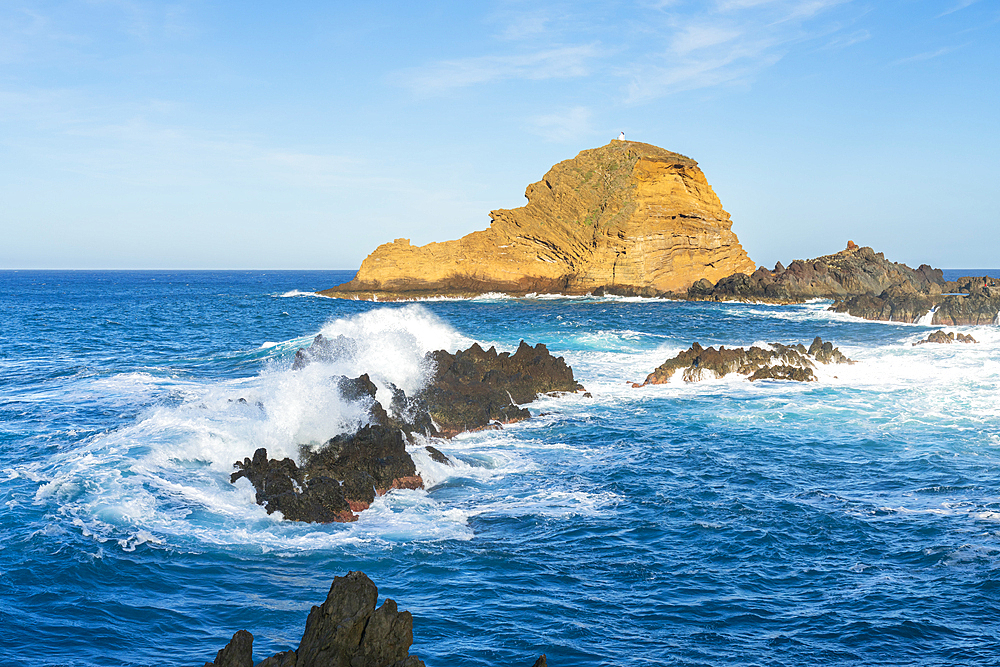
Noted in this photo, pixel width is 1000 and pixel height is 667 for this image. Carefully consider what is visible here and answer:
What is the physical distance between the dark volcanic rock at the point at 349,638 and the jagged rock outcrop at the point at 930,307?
4187cm

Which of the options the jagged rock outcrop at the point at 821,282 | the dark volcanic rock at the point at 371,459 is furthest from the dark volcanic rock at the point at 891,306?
the dark volcanic rock at the point at 371,459

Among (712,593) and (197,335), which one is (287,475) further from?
(197,335)

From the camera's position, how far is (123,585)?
849cm

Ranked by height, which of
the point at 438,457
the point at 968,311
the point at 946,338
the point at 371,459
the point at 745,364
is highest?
the point at 968,311

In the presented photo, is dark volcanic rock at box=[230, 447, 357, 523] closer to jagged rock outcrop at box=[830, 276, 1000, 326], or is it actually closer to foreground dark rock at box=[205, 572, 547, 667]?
foreground dark rock at box=[205, 572, 547, 667]

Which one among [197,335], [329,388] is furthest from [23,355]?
[329,388]


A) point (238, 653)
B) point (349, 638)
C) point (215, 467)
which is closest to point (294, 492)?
point (215, 467)

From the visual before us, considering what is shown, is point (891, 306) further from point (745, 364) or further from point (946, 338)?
point (745, 364)

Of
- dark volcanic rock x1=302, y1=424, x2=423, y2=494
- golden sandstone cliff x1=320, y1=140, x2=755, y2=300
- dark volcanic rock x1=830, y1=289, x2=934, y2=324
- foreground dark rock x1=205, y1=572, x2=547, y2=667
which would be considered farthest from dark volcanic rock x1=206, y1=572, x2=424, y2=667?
golden sandstone cliff x1=320, y1=140, x2=755, y2=300

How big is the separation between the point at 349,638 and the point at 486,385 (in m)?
13.9

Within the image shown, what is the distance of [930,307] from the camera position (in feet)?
144

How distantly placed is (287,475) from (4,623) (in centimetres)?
451

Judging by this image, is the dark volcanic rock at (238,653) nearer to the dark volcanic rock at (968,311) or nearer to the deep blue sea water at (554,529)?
the deep blue sea water at (554,529)

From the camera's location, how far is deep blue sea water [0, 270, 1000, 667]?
24.4ft
